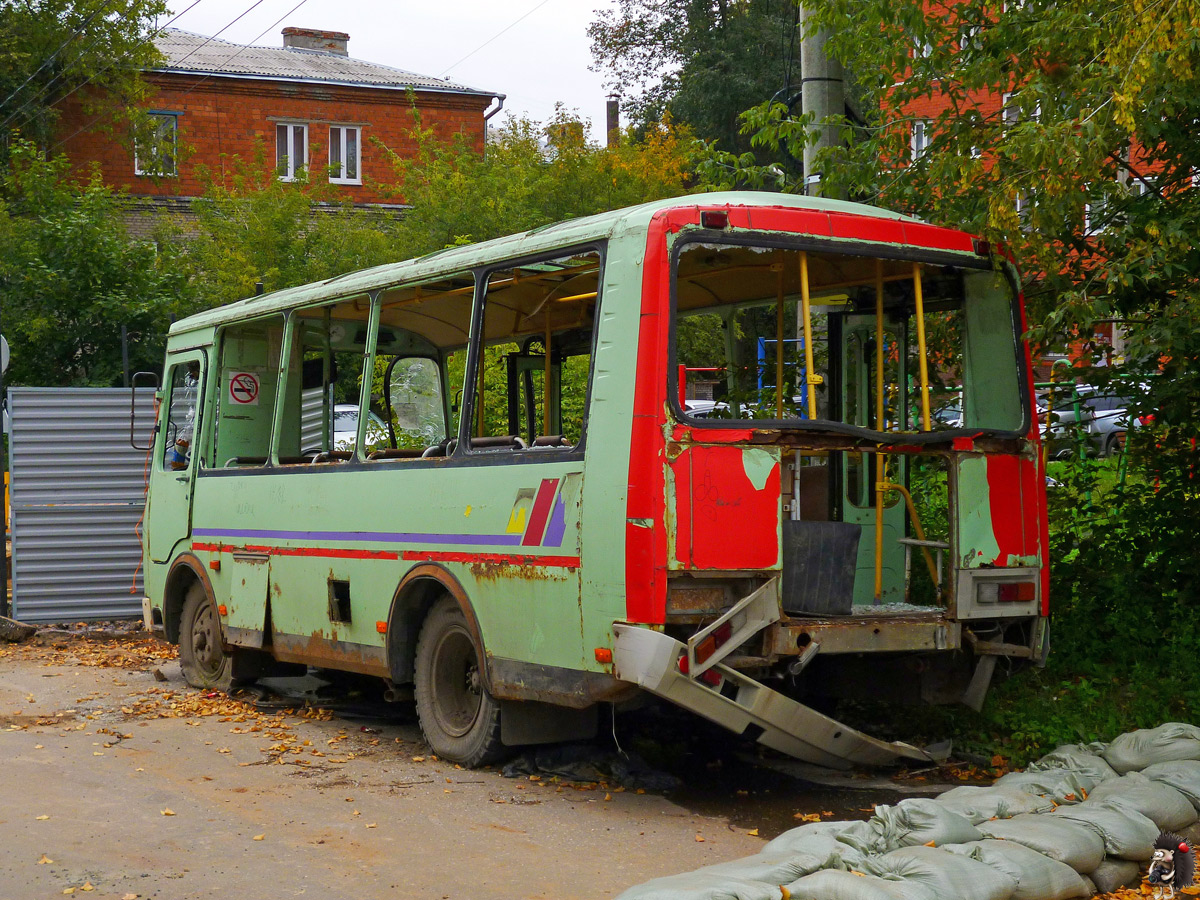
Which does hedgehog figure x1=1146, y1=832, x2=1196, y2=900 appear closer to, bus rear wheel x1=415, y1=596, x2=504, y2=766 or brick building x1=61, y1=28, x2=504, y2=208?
bus rear wheel x1=415, y1=596, x2=504, y2=766

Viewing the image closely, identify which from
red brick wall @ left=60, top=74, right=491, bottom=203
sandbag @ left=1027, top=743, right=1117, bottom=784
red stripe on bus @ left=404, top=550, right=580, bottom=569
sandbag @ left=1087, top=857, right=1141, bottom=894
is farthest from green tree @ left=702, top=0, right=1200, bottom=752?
red brick wall @ left=60, top=74, right=491, bottom=203

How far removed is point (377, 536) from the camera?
8469mm

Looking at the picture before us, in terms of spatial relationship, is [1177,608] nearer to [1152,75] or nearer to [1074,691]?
[1074,691]

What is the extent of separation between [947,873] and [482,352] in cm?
418

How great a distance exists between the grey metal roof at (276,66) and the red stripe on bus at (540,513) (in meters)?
30.7

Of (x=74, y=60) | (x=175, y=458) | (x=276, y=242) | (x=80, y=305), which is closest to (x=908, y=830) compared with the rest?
(x=175, y=458)

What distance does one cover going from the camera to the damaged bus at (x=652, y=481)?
21.0ft

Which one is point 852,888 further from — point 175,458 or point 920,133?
point 175,458

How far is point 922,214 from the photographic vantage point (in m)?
9.38

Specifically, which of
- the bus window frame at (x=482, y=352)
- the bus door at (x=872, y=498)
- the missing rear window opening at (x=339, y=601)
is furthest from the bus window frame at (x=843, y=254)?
the missing rear window opening at (x=339, y=601)

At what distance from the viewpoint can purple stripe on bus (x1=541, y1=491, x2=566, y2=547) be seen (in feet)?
22.3

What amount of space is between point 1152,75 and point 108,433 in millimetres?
10759

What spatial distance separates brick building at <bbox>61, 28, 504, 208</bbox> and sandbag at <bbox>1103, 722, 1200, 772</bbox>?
1201 inches

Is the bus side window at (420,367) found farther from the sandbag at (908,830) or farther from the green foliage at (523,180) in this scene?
the green foliage at (523,180)
